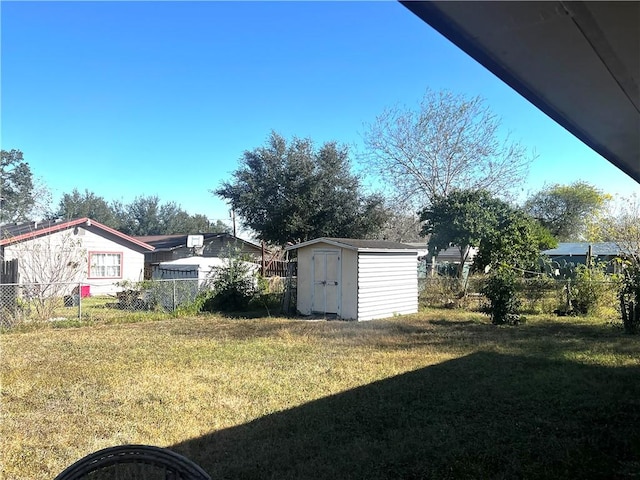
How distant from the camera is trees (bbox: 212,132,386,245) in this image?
2297 cm

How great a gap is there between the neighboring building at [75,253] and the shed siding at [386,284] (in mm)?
7538

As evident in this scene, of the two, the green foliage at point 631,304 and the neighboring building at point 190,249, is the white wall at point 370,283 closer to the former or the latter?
the green foliage at point 631,304

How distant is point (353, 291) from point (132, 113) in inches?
483

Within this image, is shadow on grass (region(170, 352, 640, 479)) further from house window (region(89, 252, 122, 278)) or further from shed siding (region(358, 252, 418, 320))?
house window (region(89, 252, 122, 278))

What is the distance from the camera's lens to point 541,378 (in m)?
5.58

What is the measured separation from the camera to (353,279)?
462 inches

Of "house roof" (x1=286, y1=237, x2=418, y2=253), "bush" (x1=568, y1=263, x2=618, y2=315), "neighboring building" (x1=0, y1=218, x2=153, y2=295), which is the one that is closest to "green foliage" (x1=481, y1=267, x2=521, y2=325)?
"bush" (x1=568, y1=263, x2=618, y2=315)

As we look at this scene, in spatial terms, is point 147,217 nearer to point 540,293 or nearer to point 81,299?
point 81,299

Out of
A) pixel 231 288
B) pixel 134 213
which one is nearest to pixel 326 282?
pixel 231 288

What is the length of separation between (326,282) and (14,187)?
2919 cm

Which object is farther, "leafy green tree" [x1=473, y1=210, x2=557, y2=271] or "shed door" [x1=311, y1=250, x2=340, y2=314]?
"leafy green tree" [x1=473, y1=210, x2=557, y2=271]

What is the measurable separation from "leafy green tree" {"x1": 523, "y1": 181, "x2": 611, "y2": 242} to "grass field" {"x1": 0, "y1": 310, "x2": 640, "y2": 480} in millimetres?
36658

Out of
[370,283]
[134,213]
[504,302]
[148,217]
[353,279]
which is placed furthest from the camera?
[148,217]

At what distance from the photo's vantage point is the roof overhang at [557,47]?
1.56m
